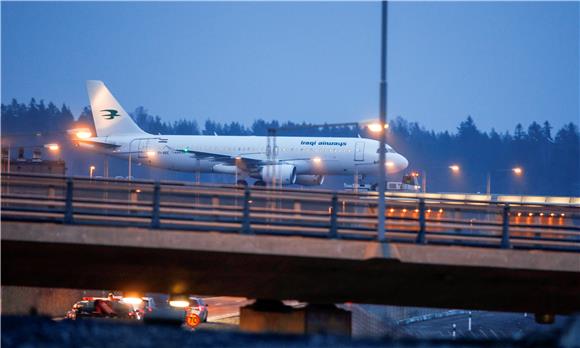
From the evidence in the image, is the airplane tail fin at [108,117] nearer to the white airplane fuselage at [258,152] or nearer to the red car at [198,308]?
the white airplane fuselage at [258,152]

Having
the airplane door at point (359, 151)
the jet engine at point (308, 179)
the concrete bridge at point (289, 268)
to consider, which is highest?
the airplane door at point (359, 151)

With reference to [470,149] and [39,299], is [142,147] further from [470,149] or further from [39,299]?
[470,149]

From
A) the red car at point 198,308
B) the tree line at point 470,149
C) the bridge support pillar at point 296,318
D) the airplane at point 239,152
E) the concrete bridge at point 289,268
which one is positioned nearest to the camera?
the concrete bridge at point 289,268

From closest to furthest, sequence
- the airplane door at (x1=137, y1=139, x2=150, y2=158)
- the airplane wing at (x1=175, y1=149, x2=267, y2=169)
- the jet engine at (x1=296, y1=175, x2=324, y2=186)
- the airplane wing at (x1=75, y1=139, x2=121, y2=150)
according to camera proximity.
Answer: the airplane wing at (x1=175, y1=149, x2=267, y2=169) < the jet engine at (x1=296, y1=175, x2=324, y2=186) < the airplane door at (x1=137, y1=139, x2=150, y2=158) < the airplane wing at (x1=75, y1=139, x2=121, y2=150)

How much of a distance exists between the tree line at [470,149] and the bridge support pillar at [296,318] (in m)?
101

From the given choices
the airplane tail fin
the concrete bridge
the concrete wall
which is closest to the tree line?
the airplane tail fin

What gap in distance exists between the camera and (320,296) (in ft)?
67.2

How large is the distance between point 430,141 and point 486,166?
43.3 ft

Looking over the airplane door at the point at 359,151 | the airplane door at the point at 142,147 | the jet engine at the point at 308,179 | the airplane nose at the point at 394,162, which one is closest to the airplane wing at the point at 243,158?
the jet engine at the point at 308,179

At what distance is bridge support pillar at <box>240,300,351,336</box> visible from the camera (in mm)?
20050

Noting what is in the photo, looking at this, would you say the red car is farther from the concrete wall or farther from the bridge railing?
the bridge railing

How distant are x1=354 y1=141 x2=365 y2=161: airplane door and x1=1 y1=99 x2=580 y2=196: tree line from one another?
70.4 m

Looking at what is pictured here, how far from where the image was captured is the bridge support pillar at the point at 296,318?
20050mm

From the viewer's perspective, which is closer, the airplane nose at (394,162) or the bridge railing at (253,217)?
the bridge railing at (253,217)
